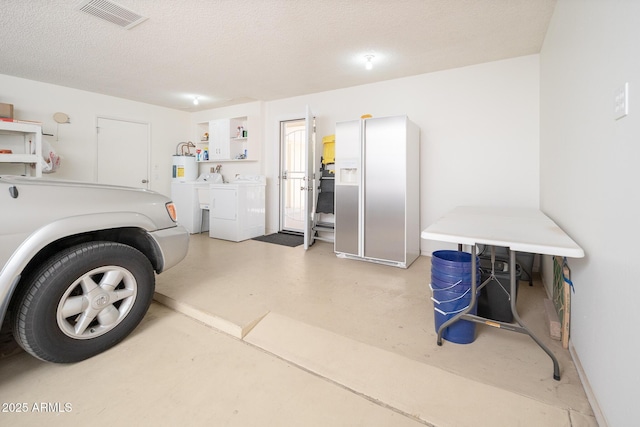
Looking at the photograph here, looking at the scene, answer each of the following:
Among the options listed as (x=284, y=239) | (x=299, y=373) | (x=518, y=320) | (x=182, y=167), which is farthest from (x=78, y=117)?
(x=518, y=320)

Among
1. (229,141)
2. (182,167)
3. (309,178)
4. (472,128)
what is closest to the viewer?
(472,128)

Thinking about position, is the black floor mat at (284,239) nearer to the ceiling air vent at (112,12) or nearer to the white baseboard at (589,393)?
the ceiling air vent at (112,12)

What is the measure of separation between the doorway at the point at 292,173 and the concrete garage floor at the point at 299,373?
3.00 m

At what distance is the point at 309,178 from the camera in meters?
4.09

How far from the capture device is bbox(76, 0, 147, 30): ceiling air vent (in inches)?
91.1

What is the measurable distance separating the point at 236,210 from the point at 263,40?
254 cm

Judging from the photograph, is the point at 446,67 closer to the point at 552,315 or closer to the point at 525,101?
the point at 525,101

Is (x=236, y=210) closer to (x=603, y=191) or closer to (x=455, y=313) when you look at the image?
(x=455, y=313)

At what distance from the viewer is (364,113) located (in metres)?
4.21

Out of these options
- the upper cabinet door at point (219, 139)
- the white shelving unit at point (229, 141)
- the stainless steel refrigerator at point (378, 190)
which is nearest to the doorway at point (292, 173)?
the white shelving unit at point (229, 141)

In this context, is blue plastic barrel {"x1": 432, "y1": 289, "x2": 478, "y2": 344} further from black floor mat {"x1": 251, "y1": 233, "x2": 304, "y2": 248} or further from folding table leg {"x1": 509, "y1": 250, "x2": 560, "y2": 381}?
black floor mat {"x1": 251, "y1": 233, "x2": 304, "y2": 248}

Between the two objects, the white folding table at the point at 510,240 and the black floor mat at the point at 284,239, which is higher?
the white folding table at the point at 510,240

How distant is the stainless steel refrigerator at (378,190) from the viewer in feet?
10.6

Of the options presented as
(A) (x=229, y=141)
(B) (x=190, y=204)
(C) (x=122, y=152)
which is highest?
(A) (x=229, y=141)
